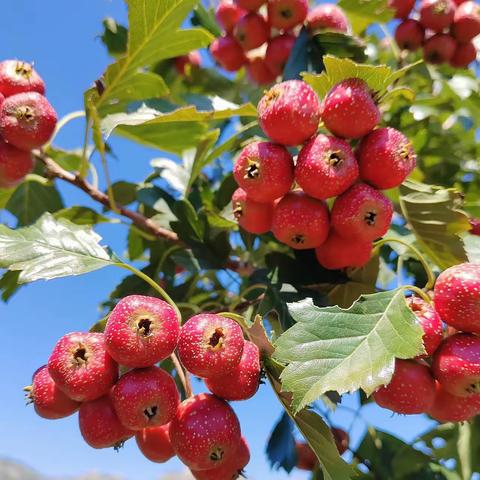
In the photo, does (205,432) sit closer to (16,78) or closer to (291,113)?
(291,113)

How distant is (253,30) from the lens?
2.25 meters

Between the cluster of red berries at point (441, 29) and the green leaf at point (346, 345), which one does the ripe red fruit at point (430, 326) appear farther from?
the cluster of red berries at point (441, 29)

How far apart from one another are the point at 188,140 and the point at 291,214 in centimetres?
98

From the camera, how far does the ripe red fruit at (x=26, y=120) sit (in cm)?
163

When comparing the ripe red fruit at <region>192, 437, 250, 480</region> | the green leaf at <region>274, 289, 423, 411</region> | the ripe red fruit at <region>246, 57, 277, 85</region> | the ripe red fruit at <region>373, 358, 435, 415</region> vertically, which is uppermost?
the ripe red fruit at <region>246, 57, 277, 85</region>

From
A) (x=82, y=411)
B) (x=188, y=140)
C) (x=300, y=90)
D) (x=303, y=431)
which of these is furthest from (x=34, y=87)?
(x=303, y=431)

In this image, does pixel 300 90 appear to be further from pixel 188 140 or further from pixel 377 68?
pixel 188 140

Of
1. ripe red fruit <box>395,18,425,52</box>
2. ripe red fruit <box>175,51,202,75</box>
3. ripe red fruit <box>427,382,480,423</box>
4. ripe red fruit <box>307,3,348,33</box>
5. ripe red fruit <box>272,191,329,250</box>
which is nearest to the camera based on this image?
ripe red fruit <box>427,382,480,423</box>

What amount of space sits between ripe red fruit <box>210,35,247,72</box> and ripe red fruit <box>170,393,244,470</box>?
5.34ft

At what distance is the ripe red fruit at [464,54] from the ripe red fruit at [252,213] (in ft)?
4.72

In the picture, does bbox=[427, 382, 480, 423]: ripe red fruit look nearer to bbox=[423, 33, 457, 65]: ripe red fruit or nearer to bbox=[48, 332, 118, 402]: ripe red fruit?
bbox=[48, 332, 118, 402]: ripe red fruit

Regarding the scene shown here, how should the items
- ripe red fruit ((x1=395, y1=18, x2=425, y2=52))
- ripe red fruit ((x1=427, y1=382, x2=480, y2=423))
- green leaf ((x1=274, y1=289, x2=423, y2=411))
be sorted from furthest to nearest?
1. ripe red fruit ((x1=395, y1=18, x2=425, y2=52))
2. ripe red fruit ((x1=427, y1=382, x2=480, y2=423))
3. green leaf ((x1=274, y1=289, x2=423, y2=411))

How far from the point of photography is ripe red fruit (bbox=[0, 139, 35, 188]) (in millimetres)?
1696

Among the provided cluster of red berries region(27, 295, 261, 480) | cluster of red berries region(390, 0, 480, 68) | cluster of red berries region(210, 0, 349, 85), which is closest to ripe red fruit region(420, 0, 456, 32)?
cluster of red berries region(390, 0, 480, 68)
